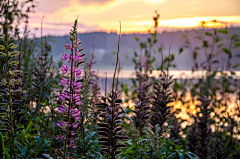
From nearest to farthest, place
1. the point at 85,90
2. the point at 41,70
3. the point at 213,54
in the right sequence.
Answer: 1. the point at 85,90
2. the point at 41,70
3. the point at 213,54

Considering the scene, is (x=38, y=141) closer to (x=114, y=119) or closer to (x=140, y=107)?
(x=114, y=119)

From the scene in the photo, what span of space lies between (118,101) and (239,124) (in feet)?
11.3

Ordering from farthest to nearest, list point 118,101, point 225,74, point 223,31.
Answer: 1. point 225,74
2. point 223,31
3. point 118,101

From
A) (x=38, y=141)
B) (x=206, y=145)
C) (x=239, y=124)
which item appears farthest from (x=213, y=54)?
(x=38, y=141)

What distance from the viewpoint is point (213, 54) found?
192 inches

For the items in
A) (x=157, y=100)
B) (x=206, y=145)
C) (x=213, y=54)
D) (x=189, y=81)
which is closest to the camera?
(x=157, y=100)

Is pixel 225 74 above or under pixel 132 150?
above

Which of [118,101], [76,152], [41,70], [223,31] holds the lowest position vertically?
[76,152]

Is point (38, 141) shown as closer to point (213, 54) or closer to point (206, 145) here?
point (206, 145)

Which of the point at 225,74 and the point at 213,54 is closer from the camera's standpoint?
the point at 225,74

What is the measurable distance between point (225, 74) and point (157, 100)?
114 inches

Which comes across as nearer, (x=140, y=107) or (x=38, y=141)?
(x=38, y=141)

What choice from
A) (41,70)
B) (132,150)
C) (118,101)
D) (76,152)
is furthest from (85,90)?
(132,150)

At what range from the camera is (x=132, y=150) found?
84.8 inches
